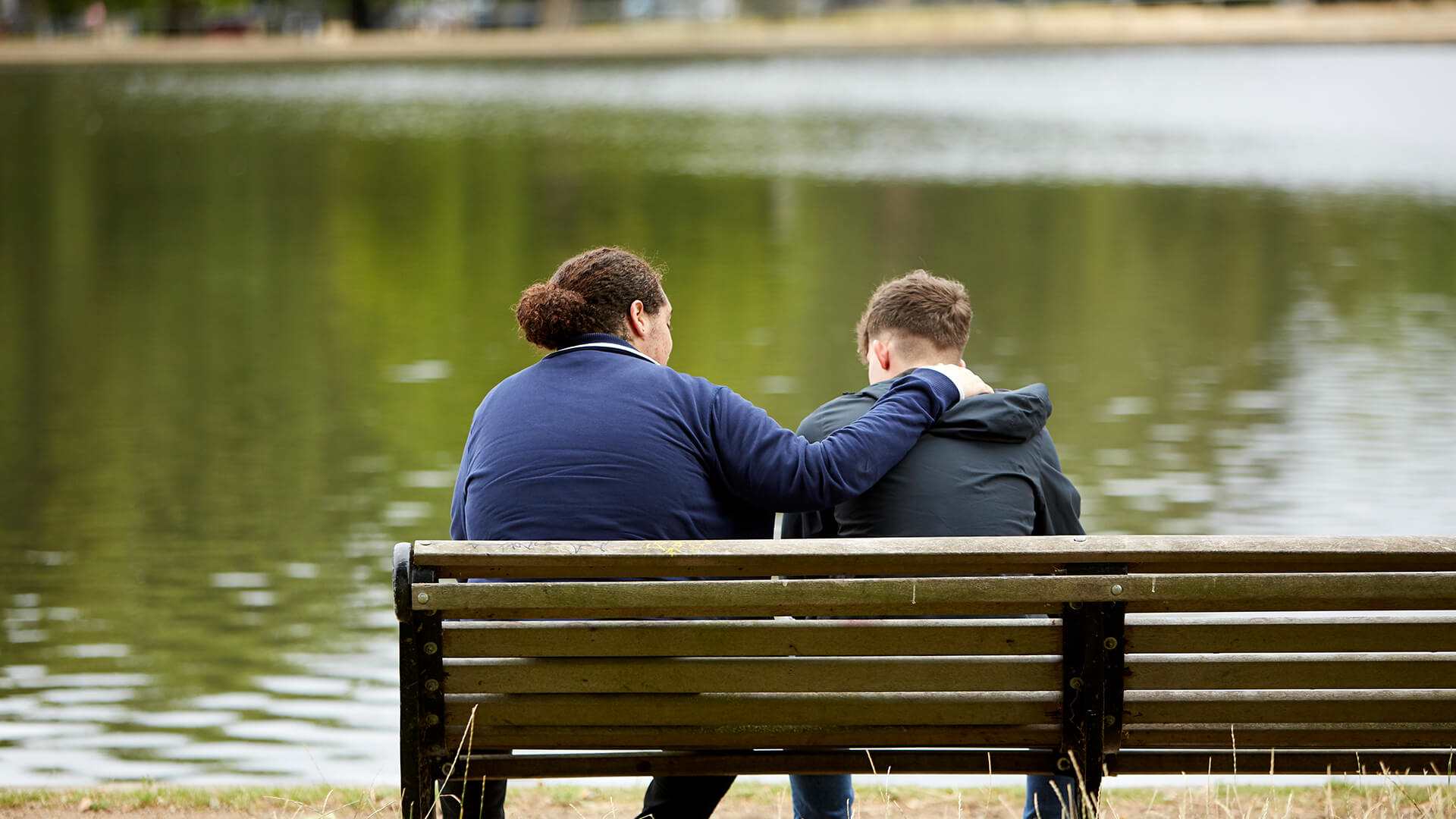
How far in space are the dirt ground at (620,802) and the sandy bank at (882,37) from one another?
62.8 m

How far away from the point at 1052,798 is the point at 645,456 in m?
1.20

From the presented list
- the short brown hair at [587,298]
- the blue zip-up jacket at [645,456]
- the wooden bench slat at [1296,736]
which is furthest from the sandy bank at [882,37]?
the wooden bench slat at [1296,736]

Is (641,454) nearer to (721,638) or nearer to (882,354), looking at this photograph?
(721,638)

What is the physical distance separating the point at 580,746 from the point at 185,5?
82.3 m

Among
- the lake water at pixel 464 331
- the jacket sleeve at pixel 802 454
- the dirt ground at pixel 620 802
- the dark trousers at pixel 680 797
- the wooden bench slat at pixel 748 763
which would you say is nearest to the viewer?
the wooden bench slat at pixel 748 763

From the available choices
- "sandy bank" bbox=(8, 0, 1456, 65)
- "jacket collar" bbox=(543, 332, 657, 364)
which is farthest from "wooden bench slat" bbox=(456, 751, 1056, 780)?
"sandy bank" bbox=(8, 0, 1456, 65)

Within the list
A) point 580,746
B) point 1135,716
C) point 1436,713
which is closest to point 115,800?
point 580,746

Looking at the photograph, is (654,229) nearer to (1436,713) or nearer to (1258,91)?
(1436,713)

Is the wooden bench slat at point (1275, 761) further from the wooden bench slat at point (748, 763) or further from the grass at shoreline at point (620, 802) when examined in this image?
the grass at shoreline at point (620, 802)

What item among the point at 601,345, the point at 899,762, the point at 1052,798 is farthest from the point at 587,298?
the point at 1052,798

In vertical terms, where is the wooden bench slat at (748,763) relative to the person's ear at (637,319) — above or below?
below

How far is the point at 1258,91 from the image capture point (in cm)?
4866

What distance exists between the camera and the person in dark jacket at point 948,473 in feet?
11.8

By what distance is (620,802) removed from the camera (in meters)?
4.55
